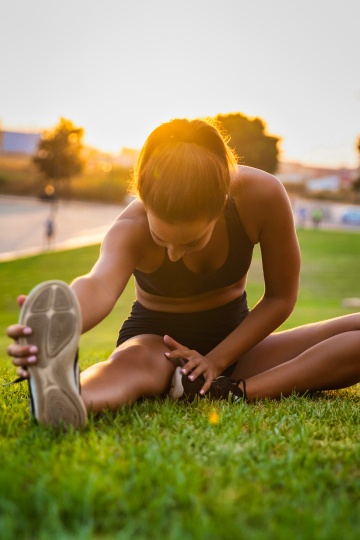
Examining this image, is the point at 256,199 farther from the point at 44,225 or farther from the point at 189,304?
the point at 44,225

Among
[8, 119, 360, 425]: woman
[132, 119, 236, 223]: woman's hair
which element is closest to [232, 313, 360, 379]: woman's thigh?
[8, 119, 360, 425]: woman

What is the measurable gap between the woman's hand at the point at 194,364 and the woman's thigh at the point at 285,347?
13.9 inches

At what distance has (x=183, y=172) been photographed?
220cm

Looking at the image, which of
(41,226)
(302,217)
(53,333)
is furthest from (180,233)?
(302,217)

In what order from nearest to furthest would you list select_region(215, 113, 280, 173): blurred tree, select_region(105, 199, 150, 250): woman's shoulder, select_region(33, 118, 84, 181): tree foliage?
1. select_region(105, 199, 150, 250): woman's shoulder
2. select_region(215, 113, 280, 173): blurred tree
3. select_region(33, 118, 84, 181): tree foliage

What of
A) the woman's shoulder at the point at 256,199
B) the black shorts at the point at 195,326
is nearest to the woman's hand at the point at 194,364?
the black shorts at the point at 195,326

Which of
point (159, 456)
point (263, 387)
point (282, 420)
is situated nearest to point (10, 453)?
point (159, 456)

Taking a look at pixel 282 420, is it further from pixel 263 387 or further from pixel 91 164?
pixel 91 164

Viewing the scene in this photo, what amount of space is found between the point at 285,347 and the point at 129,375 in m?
0.87

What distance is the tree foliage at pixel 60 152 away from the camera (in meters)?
63.4

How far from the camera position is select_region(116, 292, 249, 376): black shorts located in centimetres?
299

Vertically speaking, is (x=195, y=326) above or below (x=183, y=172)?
below

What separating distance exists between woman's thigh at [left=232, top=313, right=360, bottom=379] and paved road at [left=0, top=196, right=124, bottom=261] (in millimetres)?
21889

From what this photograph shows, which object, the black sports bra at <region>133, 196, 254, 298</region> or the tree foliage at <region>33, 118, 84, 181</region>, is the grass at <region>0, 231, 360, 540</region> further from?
the tree foliage at <region>33, 118, 84, 181</region>
